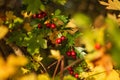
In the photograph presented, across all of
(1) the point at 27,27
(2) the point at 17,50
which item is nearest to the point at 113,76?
(2) the point at 17,50

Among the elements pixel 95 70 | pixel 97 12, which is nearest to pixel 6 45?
pixel 95 70

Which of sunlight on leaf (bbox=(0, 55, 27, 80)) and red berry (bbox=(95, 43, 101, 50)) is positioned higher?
red berry (bbox=(95, 43, 101, 50))

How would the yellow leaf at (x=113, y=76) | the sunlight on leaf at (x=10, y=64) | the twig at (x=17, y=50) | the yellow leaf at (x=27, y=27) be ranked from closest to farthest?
the sunlight on leaf at (x=10, y=64)
the yellow leaf at (x=113, y=76)
the twig at (x=17, y=50)
the yellow leaf at (x=27, y=27)

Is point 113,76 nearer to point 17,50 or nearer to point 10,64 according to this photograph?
point 17,50

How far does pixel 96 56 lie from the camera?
44 cm

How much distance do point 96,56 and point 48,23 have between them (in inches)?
53.9

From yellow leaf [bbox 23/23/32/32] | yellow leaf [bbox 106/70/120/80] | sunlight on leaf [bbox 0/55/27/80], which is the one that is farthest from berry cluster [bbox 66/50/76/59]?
sunlight on leaf [bbox 0/55/27/80]

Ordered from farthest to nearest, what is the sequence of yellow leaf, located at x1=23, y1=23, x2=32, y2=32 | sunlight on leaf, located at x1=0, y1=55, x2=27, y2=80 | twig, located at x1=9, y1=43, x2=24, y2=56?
yellow leaf, located at x1=23, y1=23, x2=32, y2=32
twig, located at x1=9, y1=43, x2=24, y2=56
sunlight on leaf, located at x1=0, y1=55, x2=27, y2=80

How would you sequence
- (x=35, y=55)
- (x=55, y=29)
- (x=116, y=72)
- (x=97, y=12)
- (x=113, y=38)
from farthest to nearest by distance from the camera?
(x=97, y=12) → (x=55, y=29) → (x=35, y=55) → (x=116, y=72) → (x=113, y=38)

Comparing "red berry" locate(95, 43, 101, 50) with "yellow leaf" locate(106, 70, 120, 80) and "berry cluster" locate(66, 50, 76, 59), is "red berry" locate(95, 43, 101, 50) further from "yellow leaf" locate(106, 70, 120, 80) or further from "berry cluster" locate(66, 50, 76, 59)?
Result: "berry cluster" locate(66, 50, 76, 59)

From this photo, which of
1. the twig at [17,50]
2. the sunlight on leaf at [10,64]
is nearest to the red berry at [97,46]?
the sunlight on leaf at [10,64]

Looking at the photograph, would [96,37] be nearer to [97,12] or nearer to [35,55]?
[35,55]

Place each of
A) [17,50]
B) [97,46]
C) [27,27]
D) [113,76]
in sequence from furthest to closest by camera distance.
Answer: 1. [27,27]
2. [17,50]
3. [113,76]
4. [97,46]

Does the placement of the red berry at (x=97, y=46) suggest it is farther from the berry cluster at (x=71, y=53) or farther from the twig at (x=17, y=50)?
the berry cluster at (x=71, y=53)
